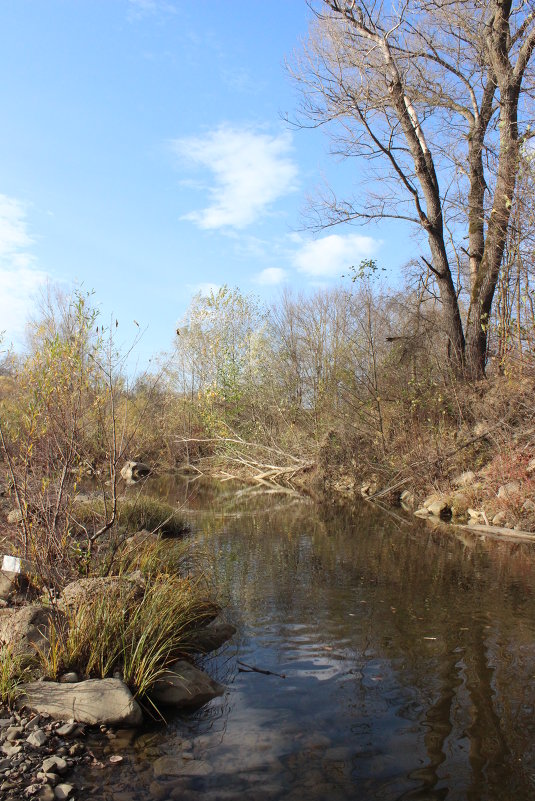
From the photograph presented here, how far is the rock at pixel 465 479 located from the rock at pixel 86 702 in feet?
36.5

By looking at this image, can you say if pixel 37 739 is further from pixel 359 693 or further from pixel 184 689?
pixel 359 693

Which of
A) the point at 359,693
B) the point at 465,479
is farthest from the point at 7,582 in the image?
the point at 465,479

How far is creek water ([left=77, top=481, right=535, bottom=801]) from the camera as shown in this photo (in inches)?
148

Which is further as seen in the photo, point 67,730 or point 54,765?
point 67,730

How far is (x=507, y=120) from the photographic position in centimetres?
1486

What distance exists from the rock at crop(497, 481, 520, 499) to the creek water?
7.89 ft

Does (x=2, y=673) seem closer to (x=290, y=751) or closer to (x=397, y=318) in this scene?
(x=290, y=751)

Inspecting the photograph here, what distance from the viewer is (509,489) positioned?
12.2m

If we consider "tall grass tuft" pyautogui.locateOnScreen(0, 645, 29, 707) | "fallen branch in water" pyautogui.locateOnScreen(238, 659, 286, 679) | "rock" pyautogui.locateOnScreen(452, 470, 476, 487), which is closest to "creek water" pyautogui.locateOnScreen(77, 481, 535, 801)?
"fallen branch in water" pyautogui.locateOnScreen(238, 659, 286, 679)

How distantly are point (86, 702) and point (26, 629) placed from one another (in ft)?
3.07

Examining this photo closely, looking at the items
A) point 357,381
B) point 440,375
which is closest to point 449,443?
point 440,375

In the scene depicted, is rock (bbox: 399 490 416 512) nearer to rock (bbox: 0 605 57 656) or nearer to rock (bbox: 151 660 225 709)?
rock (bbox: 151 660 225 709)

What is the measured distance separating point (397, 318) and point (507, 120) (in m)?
7.21

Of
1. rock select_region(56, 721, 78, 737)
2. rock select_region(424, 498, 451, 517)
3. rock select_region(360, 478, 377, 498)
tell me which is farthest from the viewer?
rock select_region(360, 478, 377, 498)
